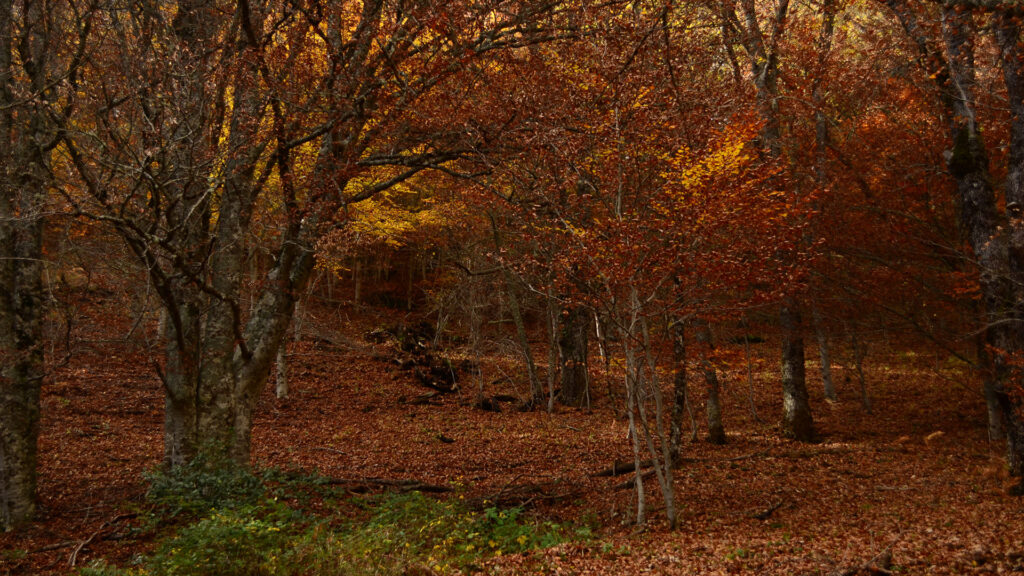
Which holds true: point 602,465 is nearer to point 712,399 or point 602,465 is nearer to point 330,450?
point 712,399

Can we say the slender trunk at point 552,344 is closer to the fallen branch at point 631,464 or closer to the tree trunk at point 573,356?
the tree trunk at point 573,356

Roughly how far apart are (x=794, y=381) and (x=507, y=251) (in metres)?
7.60

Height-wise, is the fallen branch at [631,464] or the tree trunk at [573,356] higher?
the tree trunk at [573,356]

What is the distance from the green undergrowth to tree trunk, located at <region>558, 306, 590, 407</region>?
8.52 m

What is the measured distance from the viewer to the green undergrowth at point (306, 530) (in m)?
5.47

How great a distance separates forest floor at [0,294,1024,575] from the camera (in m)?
6.29

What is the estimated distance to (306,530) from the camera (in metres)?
7.18

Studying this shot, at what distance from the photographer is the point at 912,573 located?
5121mm

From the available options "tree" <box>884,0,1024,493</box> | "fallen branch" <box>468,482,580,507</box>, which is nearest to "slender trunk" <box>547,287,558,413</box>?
"fallen branch" <box>468,482,580,507</box>

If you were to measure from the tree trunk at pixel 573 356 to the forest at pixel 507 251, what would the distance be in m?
4.35

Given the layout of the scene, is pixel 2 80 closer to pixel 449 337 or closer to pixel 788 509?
pixel 788 509

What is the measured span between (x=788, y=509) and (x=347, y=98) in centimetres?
810

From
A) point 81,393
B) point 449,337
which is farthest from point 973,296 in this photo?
point 81,393

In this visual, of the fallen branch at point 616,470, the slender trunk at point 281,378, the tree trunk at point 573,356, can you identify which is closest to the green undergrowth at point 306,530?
the fallen branch at point 616,470
